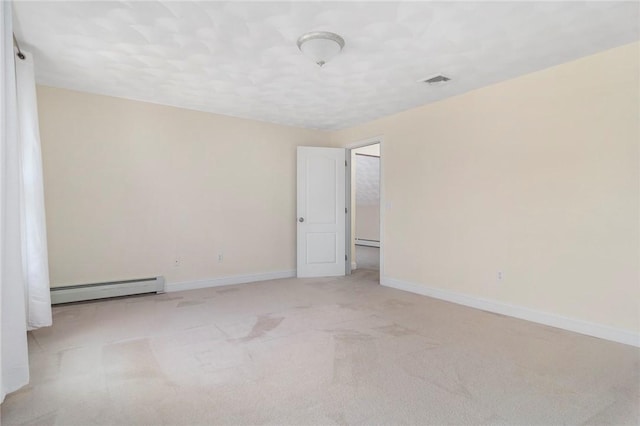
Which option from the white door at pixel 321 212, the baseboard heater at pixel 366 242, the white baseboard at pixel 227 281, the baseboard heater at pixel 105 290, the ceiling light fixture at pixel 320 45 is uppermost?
the ceiling light fixture at pixel 320 45

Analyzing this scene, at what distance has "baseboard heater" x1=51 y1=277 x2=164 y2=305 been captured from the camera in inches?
152

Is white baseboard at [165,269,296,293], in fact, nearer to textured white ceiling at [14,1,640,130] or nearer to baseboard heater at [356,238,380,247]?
textured white ceiling at [14,1,640,130]

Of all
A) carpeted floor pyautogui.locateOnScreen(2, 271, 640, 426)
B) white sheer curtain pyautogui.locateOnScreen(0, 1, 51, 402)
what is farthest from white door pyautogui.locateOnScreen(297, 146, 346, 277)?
white sheer curtain pyautogui.locateOnScreen(0, 1, 51, 402)

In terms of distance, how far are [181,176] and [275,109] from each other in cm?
159

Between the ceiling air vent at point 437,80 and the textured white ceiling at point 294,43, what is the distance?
3.1 inches

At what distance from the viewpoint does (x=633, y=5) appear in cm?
226

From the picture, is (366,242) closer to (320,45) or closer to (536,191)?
(536,191)

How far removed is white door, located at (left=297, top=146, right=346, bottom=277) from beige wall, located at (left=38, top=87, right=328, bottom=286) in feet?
0.71

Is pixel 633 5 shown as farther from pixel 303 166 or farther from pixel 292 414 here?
pixel 303 166

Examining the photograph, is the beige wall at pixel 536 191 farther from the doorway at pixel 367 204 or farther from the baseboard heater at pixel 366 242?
the baseboard heater at pixel 366 242

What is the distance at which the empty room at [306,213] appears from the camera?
2.03 m

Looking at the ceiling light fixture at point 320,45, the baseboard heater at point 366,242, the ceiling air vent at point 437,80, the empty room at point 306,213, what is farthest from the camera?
Answer: the baseboard heater at point 366,242

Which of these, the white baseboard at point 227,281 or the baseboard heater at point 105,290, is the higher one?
the baseboard heater at point 105,290

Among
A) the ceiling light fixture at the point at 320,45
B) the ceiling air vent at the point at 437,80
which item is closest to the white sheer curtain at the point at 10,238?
the ceiling light fixture at the point at 320,45
